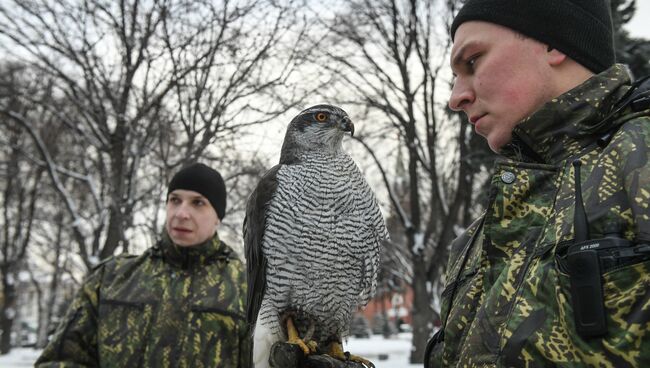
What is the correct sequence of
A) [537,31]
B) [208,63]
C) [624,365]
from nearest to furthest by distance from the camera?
1. [624,365]
2. [537,31]
3. [208,63]

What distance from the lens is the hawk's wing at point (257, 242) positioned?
3043 mm

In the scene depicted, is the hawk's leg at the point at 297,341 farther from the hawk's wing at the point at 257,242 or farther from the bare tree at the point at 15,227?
Answer: the bare tree at the point at 15,227

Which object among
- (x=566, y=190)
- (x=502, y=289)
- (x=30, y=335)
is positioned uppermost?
(x=566, y=190)

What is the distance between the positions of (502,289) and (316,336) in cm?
179

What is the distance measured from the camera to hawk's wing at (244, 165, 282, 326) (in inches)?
120

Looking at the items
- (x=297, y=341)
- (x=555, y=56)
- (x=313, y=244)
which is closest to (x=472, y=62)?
(x=555, y=56)

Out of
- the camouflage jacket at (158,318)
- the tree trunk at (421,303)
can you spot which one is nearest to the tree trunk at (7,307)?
the tree trunk at (421,303)

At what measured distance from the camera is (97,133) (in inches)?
344

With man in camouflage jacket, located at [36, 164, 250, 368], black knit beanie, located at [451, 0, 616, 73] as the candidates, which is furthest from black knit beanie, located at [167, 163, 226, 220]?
black knit beanie, located at [451, 0, 616, 73]

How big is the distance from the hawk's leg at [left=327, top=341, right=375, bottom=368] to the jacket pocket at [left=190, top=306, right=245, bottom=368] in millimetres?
805

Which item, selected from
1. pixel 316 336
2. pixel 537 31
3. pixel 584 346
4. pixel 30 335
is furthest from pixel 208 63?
pixel 30 335

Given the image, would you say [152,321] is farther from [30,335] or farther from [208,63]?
[30,335]

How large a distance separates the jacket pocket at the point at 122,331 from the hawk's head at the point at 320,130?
1392 mm

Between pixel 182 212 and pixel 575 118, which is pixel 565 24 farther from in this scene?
pixel 182 212
